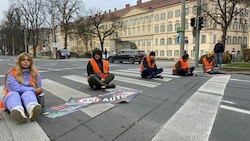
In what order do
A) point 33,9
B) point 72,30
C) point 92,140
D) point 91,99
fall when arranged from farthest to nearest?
1. point 72,30
2. point 33,9
3. point 91,99
4. point 92,140

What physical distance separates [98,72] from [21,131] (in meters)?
3.95

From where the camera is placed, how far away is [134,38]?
85062 millimetres

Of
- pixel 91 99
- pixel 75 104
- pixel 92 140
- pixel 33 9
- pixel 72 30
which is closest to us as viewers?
pixel 92 140

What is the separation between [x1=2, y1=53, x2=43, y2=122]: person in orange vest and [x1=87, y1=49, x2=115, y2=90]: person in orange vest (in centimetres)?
223

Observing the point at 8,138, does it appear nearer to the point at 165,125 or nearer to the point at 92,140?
the point at 92,140

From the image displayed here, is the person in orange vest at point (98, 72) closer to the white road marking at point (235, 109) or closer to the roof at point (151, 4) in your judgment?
the white road marking at point (235, 109)

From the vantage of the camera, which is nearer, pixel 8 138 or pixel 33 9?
pixel 8 138

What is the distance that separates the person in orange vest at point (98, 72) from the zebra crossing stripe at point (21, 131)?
123 inches

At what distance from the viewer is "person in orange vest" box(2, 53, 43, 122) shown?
407 cm

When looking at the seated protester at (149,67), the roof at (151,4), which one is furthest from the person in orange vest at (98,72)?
the roof at (151,4)

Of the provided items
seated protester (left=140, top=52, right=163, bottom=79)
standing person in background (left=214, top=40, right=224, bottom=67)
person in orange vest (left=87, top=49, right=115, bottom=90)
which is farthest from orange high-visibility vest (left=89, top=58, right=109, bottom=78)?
standing person in background (left=214, top=40, right=224, bottom=67)

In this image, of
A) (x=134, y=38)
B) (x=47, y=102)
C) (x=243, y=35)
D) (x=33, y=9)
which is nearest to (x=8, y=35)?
(x=33, y=9)

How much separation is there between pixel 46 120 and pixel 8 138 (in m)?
0.85

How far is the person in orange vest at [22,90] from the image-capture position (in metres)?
4.07
